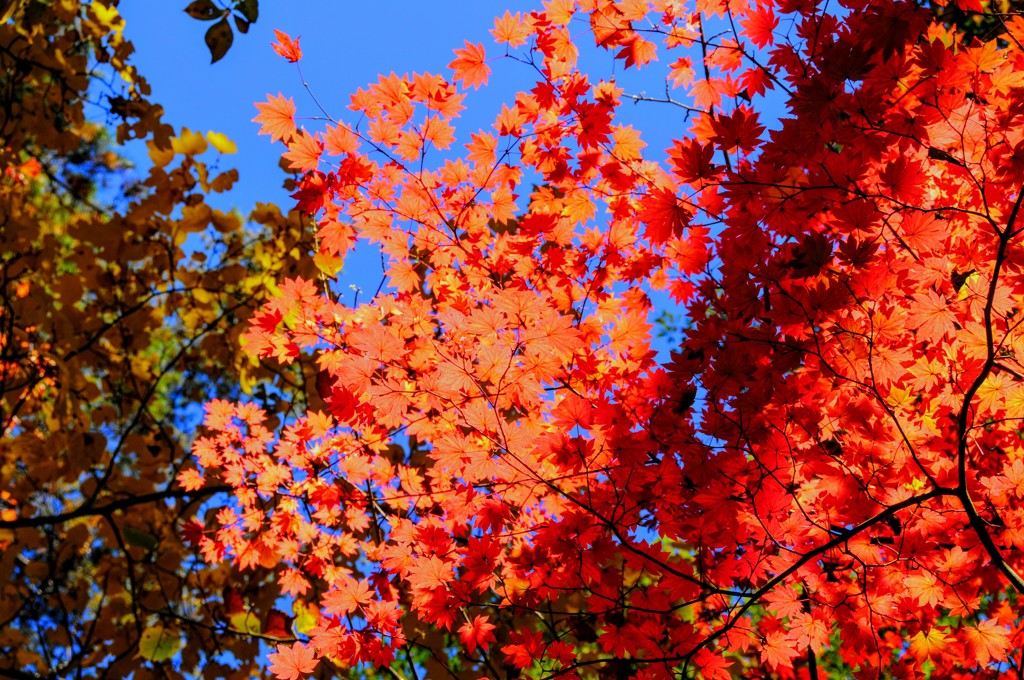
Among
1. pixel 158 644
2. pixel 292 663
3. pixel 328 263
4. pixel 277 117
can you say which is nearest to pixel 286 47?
pixel 277 117

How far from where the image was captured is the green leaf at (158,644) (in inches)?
151

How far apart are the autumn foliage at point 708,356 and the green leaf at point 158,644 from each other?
4.32 feet

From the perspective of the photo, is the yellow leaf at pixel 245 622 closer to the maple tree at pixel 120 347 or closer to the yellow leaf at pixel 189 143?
the maple tree at pixel 120 347

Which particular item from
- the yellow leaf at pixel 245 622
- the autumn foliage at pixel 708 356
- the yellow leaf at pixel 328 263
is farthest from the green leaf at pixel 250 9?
the yellow leaf at pixel 245 622

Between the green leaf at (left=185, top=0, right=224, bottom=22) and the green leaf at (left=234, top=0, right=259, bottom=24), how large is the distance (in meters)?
0.07

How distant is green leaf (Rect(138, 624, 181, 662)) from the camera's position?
3.84 metres

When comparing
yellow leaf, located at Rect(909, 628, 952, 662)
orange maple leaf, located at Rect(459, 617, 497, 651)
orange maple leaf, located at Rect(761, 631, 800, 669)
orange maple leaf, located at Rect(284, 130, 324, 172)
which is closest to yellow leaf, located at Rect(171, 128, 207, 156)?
orange maple leaf, located at Rect(284, 130, 324, 172)

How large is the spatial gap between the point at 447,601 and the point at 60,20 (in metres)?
5.21

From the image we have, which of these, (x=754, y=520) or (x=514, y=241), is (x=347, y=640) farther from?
(x=514, y=241)

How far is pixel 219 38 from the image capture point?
160cm

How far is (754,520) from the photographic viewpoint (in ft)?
7.39

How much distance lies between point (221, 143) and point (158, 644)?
3140 mm

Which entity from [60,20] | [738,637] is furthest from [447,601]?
[60,20]

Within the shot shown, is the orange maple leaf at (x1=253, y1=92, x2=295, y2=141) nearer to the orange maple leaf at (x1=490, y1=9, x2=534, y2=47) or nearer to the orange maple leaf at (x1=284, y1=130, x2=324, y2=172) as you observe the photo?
the orange maple leaf at (x1=284, y1=130, x2=324, y2=172)
